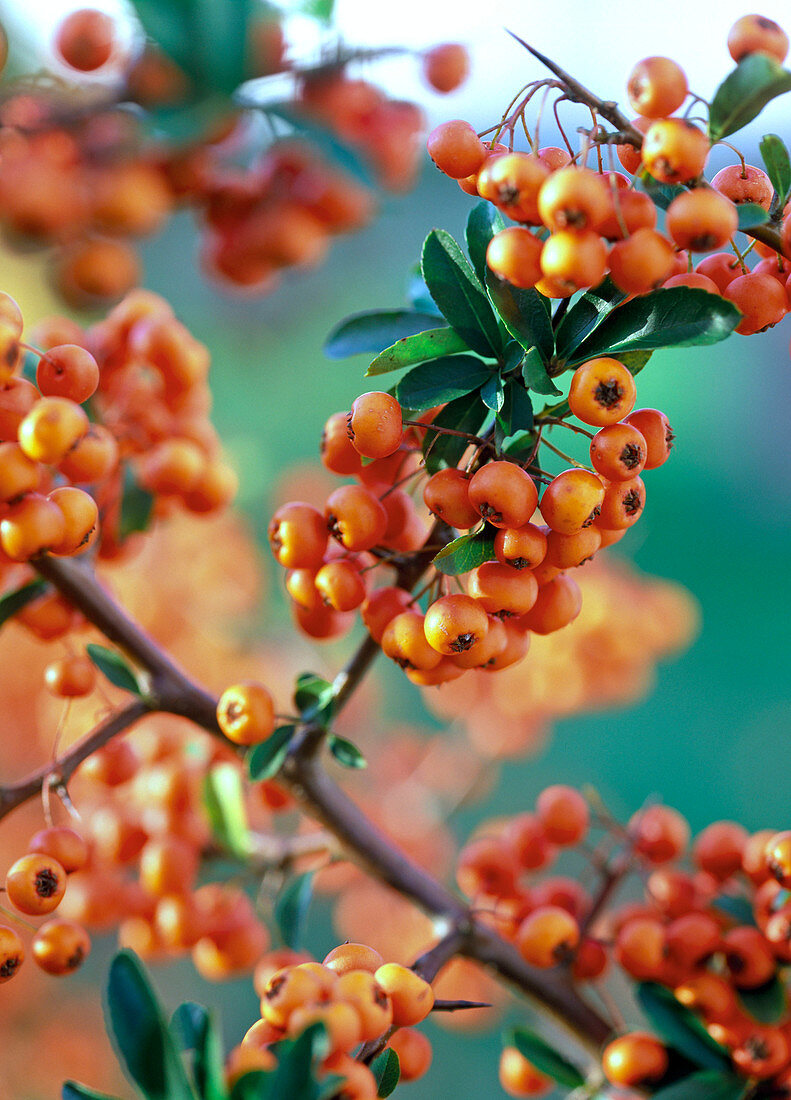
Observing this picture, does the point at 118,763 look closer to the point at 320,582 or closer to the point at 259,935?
the point at 259,935

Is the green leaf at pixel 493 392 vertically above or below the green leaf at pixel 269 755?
above

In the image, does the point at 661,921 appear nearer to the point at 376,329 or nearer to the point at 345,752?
the point at 345,752

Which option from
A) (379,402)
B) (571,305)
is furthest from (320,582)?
(571,305)

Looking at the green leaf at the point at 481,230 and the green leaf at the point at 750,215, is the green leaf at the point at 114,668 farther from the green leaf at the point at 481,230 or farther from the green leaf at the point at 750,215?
the green leaf at the point at 750,215

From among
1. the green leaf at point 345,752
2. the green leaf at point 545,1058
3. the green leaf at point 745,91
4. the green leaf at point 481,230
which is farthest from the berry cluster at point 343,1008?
the green leaf at point 745,91

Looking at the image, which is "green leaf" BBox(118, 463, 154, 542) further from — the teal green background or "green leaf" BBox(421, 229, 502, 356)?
the teal green background

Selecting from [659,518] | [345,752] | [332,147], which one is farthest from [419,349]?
[659,518]
